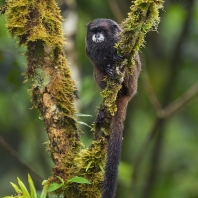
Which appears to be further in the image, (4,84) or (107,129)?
(4,84)

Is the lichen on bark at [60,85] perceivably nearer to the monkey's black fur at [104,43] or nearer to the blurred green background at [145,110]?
the monkey's black fur at [104,43]

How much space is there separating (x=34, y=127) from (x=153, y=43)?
1.76 meters

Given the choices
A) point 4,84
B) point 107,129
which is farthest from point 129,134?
point 107,129

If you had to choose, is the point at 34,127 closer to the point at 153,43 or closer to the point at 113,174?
the point at 153,43

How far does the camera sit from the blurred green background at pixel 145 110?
572cm

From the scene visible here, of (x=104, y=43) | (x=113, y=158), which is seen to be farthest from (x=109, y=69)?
(x=113, y=158)

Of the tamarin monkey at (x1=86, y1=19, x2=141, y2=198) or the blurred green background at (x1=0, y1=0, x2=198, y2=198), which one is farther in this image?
the blurred green background at (x1=0, y1=0, x2=198, y2=198)

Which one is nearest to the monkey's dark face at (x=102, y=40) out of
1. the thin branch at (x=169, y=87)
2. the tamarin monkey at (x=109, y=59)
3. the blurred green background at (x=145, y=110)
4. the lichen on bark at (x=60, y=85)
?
the tamarin monkey at (x=109, y=59)

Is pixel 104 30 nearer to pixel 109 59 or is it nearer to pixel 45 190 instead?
pixel 109 59

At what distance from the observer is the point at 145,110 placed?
24.8ft

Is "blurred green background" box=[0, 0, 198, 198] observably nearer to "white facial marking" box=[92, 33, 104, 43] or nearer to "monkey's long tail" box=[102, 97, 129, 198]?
"white facial marking" box=[92, 33, 104, 43]

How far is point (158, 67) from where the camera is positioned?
23.3ft

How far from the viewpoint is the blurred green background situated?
5.72 m

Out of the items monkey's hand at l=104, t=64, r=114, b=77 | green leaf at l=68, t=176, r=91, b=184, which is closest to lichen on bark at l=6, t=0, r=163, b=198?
green leaf at l=68, t=176, r=91, b=184
